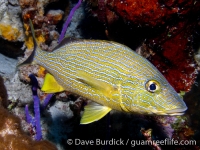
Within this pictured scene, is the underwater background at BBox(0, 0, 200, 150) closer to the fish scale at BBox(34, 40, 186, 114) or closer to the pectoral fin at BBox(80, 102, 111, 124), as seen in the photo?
the pectoral fin at BBox(80, 102, 111, 124)

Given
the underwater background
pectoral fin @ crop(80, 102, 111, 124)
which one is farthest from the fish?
the underwater background

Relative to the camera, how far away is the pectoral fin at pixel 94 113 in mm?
2545

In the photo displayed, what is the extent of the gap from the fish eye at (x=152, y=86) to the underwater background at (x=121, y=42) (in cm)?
126

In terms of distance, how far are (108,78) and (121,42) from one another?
81.6 inches

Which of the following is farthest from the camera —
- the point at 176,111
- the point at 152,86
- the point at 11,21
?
the point at 11,21

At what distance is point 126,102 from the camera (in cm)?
242

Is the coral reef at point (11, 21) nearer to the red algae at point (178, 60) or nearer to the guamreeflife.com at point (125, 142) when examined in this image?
the guamreeflife.com at point (125, 142)

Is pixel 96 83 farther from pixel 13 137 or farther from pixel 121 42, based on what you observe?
pixel 121 42

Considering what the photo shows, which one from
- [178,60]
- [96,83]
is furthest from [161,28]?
[96,83]

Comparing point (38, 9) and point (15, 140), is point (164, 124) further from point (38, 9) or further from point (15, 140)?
point (38, 9)

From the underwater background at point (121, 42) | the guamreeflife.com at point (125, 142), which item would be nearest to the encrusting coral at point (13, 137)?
the underwater background at point (121, 42)

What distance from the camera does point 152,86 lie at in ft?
7.65

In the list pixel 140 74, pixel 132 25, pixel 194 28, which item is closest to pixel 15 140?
pixel 140 74

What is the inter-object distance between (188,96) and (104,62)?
7.26ft
